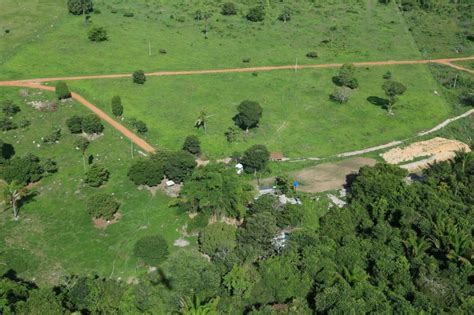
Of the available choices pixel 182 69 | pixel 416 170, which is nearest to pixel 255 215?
pixel 416 170

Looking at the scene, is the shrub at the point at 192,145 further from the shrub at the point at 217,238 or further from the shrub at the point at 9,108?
the shrub at the point at 9,108

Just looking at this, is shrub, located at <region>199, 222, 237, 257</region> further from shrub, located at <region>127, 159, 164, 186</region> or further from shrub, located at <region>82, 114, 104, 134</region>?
shrub, located at <region>82, 114, 104, 134</region>

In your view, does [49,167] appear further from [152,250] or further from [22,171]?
[152,250]

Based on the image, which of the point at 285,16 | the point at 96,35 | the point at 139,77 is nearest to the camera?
the point at 139,77

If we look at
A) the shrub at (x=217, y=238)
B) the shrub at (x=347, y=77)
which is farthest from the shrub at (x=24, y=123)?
the shrub at (x=347, y=77)

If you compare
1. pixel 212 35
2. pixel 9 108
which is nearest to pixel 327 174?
pixel 9 108
